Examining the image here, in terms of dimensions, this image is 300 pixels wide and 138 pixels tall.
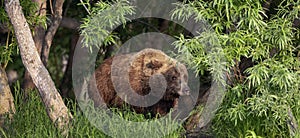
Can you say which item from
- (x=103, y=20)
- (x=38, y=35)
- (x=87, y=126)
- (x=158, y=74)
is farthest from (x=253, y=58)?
(x=38, y=35)

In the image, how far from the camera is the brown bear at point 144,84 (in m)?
6.72

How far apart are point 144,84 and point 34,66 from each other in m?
1.49

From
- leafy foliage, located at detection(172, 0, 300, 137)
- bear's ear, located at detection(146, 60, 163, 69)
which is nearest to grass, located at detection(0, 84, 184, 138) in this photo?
leafy foliage, located at detection(172, 0, 300, 137)

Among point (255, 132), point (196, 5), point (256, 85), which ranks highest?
point (196, 5)

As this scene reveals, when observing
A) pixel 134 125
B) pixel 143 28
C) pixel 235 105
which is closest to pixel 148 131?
pixel 134 125

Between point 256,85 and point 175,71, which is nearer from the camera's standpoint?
point 256,85

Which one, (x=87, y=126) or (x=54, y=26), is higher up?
(x=54, y=26)

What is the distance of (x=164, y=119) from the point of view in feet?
19.1

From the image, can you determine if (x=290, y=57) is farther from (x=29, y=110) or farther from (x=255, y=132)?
(x=29, y=110)

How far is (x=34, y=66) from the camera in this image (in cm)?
561

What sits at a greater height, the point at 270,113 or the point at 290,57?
the point at 290,57

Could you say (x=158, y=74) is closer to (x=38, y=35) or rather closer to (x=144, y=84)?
(x=144, y=84)

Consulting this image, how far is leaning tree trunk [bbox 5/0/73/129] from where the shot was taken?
5.56 m

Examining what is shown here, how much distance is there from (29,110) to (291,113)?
216cm
